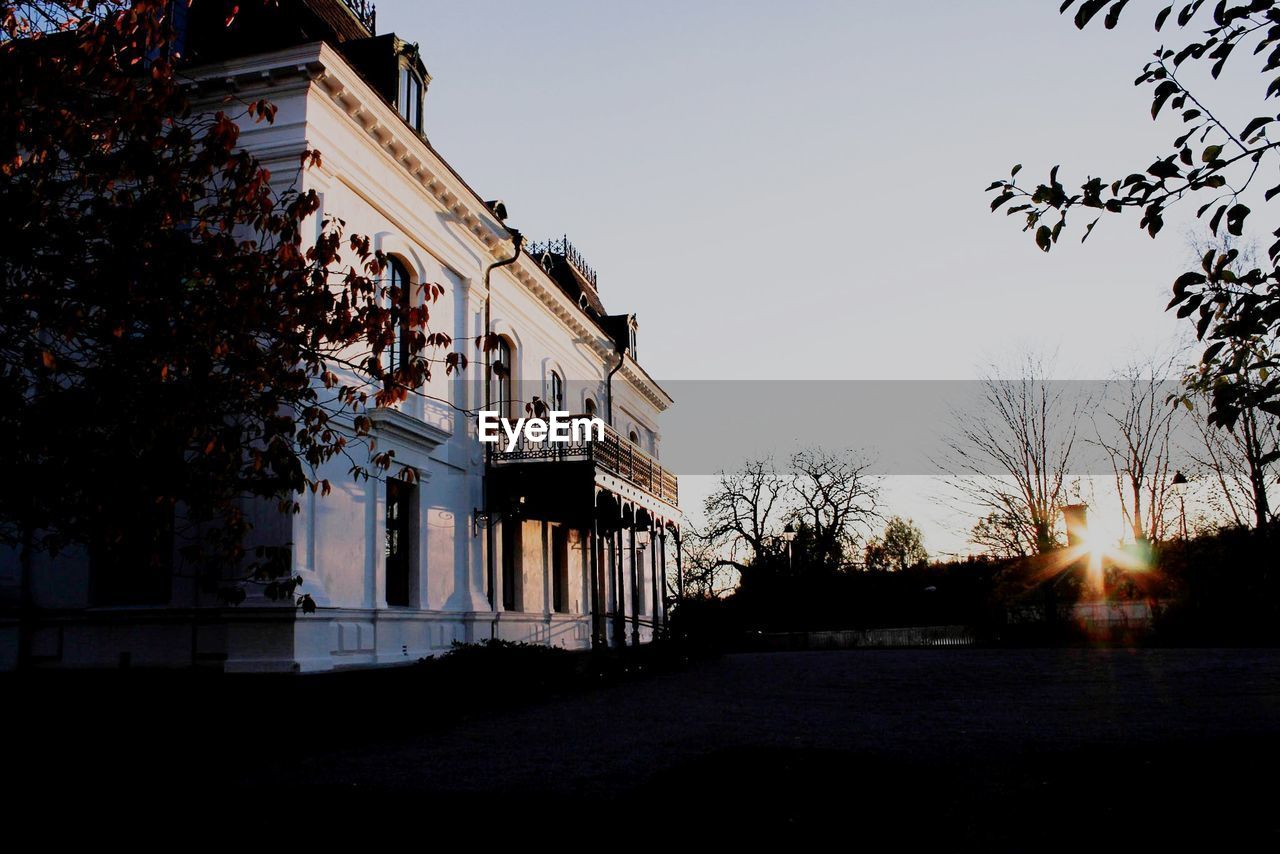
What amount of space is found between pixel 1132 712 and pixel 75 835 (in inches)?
383

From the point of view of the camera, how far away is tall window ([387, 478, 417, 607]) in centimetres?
1639

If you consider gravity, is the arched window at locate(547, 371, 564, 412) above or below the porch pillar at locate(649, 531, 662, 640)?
above

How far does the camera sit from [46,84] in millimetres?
7223

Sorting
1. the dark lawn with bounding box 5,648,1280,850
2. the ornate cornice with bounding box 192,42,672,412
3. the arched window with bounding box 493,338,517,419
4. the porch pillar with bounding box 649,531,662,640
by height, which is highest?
the ornate cornice with bounding box 192,42,672,412

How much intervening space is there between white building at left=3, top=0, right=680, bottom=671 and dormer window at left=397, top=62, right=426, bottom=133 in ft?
0.15

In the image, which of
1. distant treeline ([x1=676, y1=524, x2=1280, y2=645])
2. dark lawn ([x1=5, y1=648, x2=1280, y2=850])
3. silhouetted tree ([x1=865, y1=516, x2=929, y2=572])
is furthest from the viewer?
silhouetted tree ([x1=865, y1=516, x2=929, y2=572])

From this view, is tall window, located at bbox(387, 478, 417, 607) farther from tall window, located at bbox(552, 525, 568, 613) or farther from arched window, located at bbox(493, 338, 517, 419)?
tall window, located at bbox(552, 525, 568, 613)

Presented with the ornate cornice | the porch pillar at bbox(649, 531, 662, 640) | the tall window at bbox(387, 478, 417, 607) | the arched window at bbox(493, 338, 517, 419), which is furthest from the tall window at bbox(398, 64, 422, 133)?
the porch pillar at bbox(649, 531, 662, 640)

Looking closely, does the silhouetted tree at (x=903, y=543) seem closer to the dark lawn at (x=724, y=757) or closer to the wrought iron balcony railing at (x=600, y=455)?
the wrought iron balcony railing at (x=600, y=455)

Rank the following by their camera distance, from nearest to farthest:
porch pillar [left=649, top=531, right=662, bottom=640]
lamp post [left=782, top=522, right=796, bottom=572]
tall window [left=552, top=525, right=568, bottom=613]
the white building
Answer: the white building, tall window [left=552, top=525, right=568, bottom=613], porch pillar [left=649, top=531, right=662, bottom=640], lamp post [left=782, top=522, right=796, bottom=572]

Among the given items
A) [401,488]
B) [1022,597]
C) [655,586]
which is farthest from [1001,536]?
[401,488]

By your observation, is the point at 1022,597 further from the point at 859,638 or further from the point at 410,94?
the point at 410,94

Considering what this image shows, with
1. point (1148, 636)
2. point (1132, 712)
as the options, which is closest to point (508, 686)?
point (1132, 712)

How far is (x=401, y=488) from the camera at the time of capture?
666 inches
